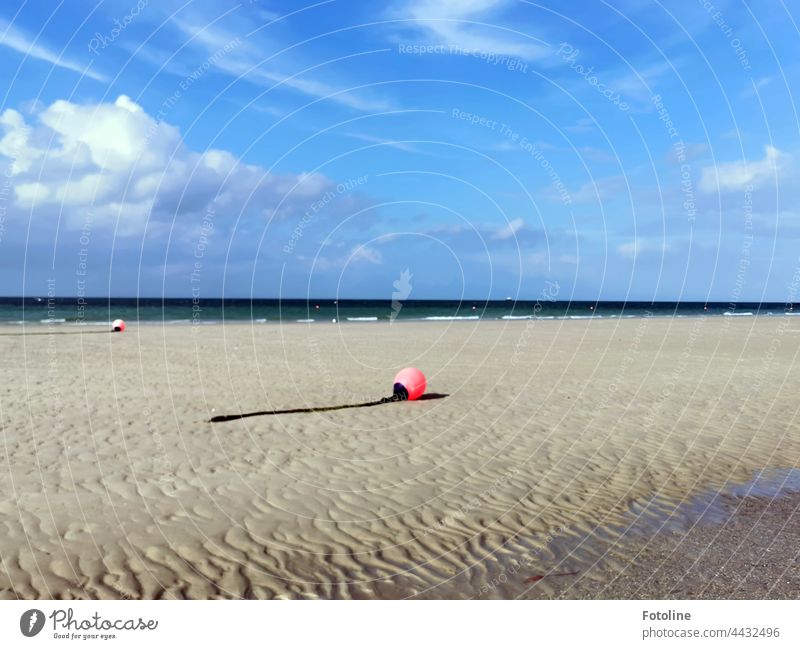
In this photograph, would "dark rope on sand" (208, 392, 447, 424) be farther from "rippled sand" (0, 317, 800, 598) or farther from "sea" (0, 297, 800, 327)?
"sea" (0, 297, 800, 327)

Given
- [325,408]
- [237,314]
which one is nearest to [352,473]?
[325,408]

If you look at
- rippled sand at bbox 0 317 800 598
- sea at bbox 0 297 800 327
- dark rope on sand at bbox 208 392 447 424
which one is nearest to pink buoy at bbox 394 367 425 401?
dark rope on sand at bbox 208 392 447 424

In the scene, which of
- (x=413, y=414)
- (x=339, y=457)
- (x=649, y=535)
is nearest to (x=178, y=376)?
(x=413, y=414)

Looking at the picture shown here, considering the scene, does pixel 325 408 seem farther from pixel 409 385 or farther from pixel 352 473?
pixel 352 473

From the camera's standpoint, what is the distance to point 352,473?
9.94 m

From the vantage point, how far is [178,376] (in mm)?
18891

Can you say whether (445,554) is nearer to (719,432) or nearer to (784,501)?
(784,501)

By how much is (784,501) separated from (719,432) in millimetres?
4166

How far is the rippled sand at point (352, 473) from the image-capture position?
21.9 feet

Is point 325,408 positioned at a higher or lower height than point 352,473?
higher

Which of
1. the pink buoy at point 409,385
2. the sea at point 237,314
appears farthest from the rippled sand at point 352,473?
the sea at point 237,314

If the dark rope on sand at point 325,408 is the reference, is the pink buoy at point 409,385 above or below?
above

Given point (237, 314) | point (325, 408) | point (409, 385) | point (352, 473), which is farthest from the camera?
point (237, 314)

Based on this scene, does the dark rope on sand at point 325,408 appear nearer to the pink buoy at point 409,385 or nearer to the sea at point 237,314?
the pink buoy at point 409,385
